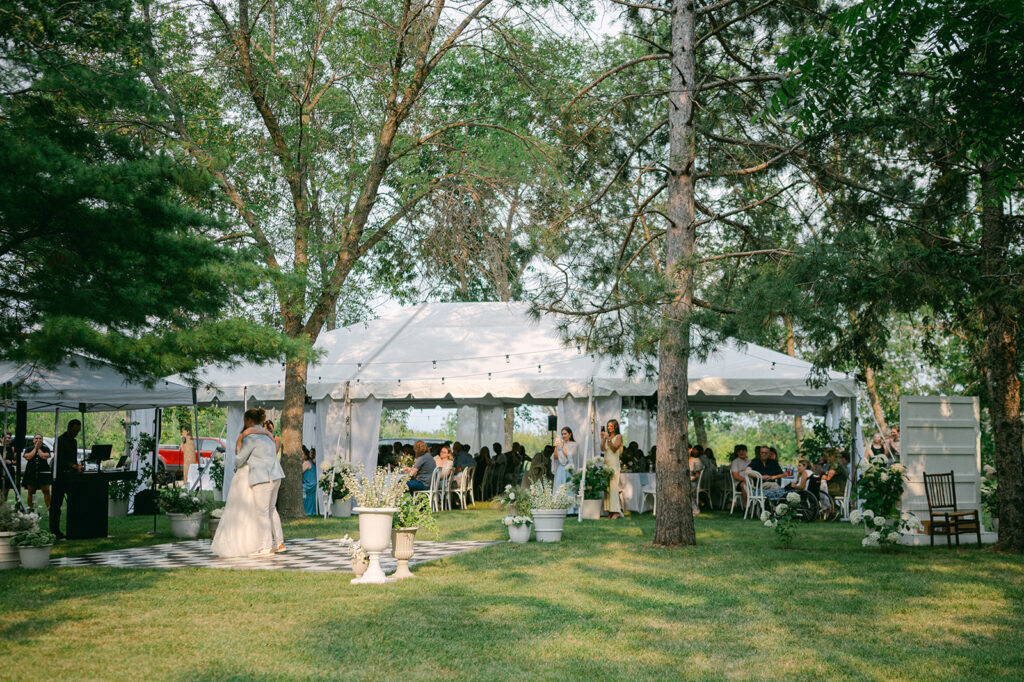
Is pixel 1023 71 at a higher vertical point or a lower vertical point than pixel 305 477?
higher

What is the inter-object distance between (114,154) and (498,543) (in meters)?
6.75

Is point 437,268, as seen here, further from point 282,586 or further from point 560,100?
point 282,586

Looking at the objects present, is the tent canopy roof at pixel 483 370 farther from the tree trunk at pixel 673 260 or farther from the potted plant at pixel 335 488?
the tree trunk at pixel 673 260

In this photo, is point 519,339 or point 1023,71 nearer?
point 1023,71

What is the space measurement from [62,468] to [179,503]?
2.29 meters

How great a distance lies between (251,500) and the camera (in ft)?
33.8

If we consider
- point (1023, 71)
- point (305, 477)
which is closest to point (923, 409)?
point (1023, 71)

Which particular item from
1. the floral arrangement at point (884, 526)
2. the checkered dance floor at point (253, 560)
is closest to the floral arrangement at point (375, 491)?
the checkered dance floor at point (253, 560)

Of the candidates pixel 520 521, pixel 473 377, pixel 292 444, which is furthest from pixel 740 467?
pixel 292 444

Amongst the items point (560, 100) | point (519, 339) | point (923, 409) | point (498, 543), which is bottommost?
point (498, 543)

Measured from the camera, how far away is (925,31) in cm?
488

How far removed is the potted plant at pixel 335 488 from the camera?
15.6 m

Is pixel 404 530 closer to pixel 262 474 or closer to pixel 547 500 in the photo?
pixel 262 474

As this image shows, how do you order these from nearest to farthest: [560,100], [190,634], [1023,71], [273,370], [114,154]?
[1023,71]
[190,634]
[114,154]
[560,100]
[273,370]
